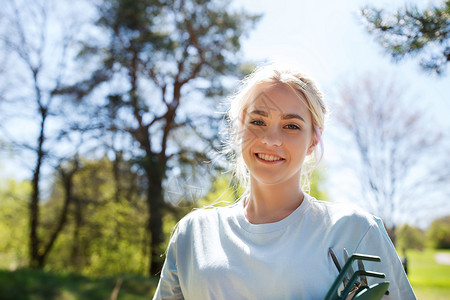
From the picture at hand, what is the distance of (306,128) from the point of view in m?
0.78

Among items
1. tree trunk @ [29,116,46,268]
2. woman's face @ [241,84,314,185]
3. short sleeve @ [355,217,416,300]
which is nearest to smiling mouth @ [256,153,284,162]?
woman's face @ [241,84,314,185]

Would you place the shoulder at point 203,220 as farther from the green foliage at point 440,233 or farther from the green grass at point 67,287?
the green foliage at point 440,233

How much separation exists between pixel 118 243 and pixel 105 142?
2418 mm

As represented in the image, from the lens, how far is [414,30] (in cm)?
134

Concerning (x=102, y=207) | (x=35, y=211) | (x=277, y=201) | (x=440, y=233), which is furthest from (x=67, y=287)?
(x=440, y=233)

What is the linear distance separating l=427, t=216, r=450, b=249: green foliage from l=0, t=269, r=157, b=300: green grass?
19.4 ft

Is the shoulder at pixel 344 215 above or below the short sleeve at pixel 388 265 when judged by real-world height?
above

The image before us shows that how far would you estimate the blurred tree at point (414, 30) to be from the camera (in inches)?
49.0

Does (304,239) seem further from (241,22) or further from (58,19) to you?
(58,19)

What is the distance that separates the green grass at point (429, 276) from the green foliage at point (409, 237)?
2.81 ft

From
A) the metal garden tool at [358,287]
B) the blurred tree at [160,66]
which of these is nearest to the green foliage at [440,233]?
the blurred tree at [160,66]

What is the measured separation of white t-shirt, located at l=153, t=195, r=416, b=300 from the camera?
67cm

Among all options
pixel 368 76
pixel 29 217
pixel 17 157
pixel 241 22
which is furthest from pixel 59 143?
pixel 368 76

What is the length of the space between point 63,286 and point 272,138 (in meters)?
5.39
